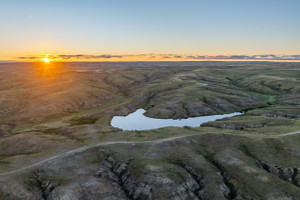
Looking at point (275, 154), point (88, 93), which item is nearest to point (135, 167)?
point (275, 154)

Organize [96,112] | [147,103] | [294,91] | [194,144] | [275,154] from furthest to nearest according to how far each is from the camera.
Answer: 1. [294,91]
2. [147,103]
3. [96,112]
4. [194,144]
5. [275,154]

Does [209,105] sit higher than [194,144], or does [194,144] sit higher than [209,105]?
[194,144]

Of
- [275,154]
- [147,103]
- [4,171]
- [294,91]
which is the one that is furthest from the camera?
[294,91]

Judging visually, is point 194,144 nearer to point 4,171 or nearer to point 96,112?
point 4,171

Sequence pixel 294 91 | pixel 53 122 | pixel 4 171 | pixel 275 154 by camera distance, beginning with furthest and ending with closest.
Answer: pixel 294 91
pixel 53 122
pixel 275 154
pixel 4 171

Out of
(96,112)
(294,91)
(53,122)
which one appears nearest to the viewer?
(53,122)

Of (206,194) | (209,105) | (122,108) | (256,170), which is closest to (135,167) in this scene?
(206,194)

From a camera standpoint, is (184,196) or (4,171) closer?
(184,196)

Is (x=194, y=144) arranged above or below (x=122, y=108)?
above

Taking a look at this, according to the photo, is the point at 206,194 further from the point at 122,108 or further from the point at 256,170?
the point at 122,108
